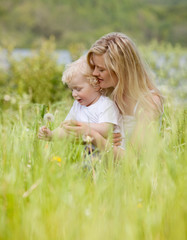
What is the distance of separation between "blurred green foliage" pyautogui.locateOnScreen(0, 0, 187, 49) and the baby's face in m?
50.4

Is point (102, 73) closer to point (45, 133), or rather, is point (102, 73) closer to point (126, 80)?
point (126, 80)

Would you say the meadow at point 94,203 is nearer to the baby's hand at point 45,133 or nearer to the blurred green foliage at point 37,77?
the baby's hand at point 45,133

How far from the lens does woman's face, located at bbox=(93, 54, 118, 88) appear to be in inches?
93.5

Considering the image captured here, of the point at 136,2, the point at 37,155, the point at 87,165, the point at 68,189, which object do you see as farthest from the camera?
the point at 136,2

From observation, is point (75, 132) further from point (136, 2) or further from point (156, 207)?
point (136, 2)

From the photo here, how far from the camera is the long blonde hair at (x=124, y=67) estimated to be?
7.77 feet

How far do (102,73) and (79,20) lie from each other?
58713 mm

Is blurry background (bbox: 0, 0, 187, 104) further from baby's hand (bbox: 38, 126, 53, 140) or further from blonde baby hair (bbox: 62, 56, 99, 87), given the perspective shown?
baby's hand (bbox: 38, 126, 53, 140)

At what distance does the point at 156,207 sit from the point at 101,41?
4.21ft

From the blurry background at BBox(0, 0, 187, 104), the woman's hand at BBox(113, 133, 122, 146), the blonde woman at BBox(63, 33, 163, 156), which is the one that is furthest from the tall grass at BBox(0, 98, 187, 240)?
Result: the blurry background at BBox(0, 0, 187, 104)

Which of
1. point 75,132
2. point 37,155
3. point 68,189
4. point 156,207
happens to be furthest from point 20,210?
point 75,132

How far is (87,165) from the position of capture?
2102 millimetres

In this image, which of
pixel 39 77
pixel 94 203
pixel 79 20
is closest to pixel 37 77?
pixel 39 77

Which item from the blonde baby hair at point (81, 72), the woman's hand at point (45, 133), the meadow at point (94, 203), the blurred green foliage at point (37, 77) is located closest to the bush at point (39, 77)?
the blurred green foliage at point (37, 77)
